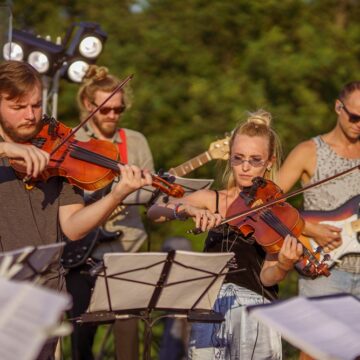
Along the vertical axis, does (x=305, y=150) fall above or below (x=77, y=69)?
below

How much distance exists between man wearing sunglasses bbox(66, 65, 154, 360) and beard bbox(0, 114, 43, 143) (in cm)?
200

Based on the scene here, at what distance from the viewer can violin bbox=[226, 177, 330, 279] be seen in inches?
171

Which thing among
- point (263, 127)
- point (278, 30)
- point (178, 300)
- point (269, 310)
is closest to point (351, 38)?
point (278, 30)

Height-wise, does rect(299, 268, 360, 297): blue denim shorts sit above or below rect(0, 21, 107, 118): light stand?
below

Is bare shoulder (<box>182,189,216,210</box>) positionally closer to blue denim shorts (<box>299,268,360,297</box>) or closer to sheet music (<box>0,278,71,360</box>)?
blue denim shorts (<box>299,268,360,297</box>)

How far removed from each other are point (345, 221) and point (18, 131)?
2238 mm

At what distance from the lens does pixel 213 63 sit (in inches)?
449

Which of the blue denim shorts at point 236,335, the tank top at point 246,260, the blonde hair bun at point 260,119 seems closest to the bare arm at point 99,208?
the tank top at point 246,260

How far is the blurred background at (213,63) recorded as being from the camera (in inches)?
403

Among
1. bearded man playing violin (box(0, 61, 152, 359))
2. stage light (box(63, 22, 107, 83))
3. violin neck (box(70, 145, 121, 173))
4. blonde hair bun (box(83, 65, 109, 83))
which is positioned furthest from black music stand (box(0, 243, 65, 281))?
stage light (box(63, 22, 107, 83))

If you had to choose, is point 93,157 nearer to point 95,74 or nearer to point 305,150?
point 305,150

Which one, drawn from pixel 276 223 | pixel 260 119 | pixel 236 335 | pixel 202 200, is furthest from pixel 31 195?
pixel 260 119

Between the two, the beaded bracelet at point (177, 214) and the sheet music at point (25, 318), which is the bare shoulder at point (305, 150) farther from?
the sheet music at point (25, 318)

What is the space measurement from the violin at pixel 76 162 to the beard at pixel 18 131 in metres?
0.09
